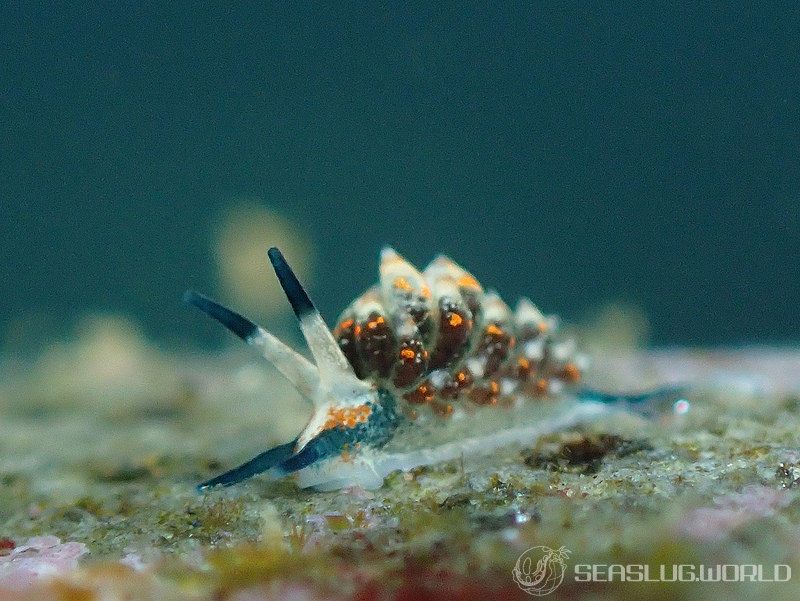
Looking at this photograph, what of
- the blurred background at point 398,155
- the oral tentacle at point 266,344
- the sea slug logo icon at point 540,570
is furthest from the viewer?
the blurred background at point 398,155

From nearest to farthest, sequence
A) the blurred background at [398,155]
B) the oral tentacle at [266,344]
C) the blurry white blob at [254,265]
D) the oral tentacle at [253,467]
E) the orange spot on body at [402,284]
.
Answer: the oral tentacle at [253,467]
the oral tentacle at [266,344]
the orange spot on body at [402,284]
the blurry white blob at [254,265]
the blurred background at [398,155]

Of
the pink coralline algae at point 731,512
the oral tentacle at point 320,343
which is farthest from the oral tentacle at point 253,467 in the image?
the pink coralline algae at point 731,512

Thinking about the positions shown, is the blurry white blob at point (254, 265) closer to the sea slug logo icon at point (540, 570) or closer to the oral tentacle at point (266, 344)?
the oral tentacle at point (266, 344)

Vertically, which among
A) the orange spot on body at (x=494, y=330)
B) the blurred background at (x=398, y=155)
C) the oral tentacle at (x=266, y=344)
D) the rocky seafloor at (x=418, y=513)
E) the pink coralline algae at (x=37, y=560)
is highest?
the blurred background at (x=398, y=155)

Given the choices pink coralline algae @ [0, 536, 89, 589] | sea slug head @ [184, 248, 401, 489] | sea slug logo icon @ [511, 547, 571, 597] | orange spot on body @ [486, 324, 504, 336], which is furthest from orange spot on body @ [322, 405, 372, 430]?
sea slug logo icon @ [511, 547, 571, 597]

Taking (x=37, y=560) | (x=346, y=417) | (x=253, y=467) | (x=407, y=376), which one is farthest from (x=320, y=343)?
(x=37, y=560)

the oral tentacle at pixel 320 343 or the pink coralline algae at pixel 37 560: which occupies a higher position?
the oral tentacle at pixel 320 343

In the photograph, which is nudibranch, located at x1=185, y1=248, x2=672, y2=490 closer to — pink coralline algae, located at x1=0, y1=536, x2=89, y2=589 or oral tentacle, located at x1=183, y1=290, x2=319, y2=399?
oral tentacle, located at x1=183, y1=290, x2=319, y2=399

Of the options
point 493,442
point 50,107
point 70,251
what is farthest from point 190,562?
point 50,107
